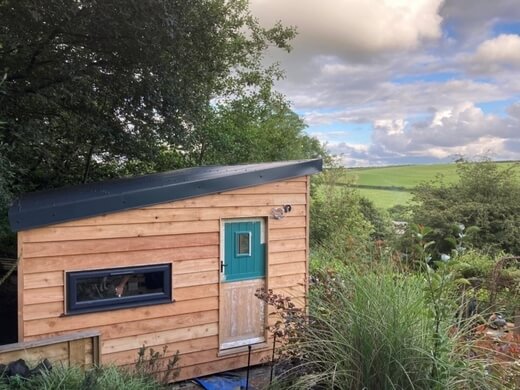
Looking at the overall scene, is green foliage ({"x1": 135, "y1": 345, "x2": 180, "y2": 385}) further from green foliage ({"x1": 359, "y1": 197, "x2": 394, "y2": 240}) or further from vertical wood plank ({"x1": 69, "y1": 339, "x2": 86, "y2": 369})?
green foliage ({"x1": 359, "y1": 197, "x2": 394, "y2": 240})

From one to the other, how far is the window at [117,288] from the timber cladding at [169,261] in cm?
6

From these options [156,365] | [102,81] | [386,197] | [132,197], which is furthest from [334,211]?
[132,197]

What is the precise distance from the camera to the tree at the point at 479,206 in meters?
10.8

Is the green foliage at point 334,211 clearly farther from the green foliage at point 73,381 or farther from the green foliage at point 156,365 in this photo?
the green foliage at point 73,381

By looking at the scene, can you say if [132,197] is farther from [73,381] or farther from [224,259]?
[73,381]

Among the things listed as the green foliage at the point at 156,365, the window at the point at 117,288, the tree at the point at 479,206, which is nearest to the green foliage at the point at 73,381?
the green foliage at the point at 156,365

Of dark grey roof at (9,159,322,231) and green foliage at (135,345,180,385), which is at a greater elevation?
dark grey roof at (9,159,322,231)

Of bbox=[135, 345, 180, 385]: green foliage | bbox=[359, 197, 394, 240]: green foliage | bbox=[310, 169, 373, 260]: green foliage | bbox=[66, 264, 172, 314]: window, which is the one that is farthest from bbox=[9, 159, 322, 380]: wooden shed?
bbox=[359, 197, 394, 240]: green foliage

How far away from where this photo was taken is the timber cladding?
3.86 m

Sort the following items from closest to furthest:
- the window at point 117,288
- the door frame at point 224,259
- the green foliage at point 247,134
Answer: the window at point 117,288, the door frame at point 224,259, the green foliage at point 247,134

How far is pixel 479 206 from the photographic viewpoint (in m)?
11.0

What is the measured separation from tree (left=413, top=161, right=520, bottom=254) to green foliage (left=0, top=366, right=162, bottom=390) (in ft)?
28.9

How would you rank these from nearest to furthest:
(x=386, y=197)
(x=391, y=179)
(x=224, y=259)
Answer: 1. (x=224, y=259)
2. (x=391, y=179)
3. (x=386, y=197)

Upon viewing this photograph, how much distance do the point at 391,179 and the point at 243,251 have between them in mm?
10954
